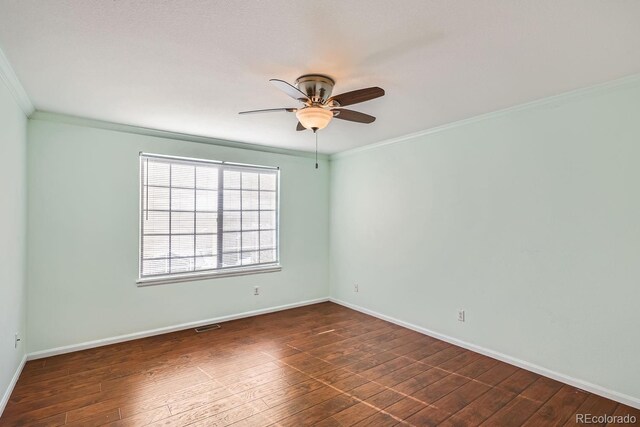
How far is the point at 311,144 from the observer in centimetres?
470

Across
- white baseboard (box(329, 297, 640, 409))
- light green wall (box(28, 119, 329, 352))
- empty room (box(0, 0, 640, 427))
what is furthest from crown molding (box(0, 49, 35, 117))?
white baseboard (box(329, 297, 640, 409))

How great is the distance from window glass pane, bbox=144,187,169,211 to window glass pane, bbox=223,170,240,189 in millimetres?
796

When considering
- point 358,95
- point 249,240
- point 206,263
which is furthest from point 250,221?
point 358,95

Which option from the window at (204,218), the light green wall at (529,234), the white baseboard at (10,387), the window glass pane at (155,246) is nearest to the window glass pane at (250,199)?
the window at (204,218)

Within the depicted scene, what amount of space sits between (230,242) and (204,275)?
58 cm

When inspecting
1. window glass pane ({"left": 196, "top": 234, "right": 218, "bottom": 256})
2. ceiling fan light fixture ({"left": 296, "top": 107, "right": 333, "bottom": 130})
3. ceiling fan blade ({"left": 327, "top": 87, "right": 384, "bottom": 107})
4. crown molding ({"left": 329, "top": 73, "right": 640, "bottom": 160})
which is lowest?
window glass pane ({"left": 196, "top": 234, "right": 218, "bottom": 256})

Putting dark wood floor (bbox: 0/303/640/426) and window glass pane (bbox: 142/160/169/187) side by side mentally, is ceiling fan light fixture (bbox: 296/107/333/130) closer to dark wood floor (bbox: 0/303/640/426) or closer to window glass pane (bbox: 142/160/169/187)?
dark wood floor (bbox: 0/303/640/426)

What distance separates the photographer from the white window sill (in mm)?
3967

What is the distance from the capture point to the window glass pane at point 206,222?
4.39 meters

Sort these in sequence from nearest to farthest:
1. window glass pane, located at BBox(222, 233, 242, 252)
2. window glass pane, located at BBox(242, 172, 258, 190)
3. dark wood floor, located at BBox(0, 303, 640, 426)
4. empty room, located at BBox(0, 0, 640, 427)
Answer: empty room, located at BBox(0, 0, 640, 427), dark wood floor, located at BBox(0, 303, 640, 426), window glass pane, located at BBox(222, 233, 242, 252), window glass pane, located at BBox(242, 172, 258, 190)

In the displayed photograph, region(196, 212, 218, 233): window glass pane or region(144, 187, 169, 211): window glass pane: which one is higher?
region(144, 187, 169, 211): window glass pane

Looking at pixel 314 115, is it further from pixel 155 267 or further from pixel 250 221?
pixel 155 267

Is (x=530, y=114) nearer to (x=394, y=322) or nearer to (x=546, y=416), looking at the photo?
(x=546, y=416)

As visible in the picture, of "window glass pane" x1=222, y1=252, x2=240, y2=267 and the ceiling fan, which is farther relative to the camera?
"window glass pane" x1=222, y1=252, x2=240, y2=267
